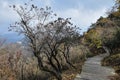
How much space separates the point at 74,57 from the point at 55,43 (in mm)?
20740

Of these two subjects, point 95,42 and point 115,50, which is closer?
point 115,50

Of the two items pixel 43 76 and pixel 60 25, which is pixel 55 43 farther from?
pixel 43 76

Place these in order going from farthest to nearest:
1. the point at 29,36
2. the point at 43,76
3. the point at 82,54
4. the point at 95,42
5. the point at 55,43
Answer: the point at 95,42 → the point at 82,54 → the point at 43,76 → the point at 55,43 → the point at 29,36

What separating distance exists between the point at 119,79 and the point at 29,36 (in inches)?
277

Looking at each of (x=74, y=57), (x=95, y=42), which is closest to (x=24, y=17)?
(x=74, y=57)

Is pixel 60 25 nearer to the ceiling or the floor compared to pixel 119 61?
nearer to the ceiling

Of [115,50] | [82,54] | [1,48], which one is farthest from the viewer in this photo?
[82,54]

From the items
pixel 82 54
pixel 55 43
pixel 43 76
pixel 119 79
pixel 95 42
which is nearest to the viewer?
pixel 119 79

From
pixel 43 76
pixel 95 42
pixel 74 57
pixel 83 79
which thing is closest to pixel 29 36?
pixel 83 79

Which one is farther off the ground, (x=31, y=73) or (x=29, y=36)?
(x=29, y=36)

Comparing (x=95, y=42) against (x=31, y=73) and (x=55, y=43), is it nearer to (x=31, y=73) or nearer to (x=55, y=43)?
(x=31, y=73)

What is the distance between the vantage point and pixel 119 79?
22391mm

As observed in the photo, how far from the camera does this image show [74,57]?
46.8 metres

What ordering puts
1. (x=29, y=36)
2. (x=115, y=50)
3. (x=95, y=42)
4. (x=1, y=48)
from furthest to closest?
(x=95, y=42) → (x=115, y=50) → (x=1, y=48) → (x=29, y=36)
